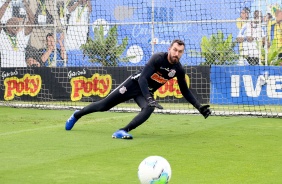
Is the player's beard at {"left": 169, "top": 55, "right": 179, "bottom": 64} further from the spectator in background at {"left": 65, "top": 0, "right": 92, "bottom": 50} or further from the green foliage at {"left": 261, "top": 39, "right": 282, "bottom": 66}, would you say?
the green foliage at {"left": 261, "top": 39, "right": 282, "bottom": 66}

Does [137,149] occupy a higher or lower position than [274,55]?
higher

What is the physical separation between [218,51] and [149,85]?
10.3 m

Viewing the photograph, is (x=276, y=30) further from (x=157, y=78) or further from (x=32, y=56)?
(x=157, y=78)

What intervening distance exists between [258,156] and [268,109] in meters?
8.02

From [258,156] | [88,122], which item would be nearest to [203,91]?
[88,122]

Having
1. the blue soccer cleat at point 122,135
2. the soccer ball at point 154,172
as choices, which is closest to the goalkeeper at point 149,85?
the blue soccer cleat at point 122,135

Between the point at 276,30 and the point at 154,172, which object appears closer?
the point at 154,172

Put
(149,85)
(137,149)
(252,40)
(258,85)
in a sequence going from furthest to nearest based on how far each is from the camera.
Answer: (252,40) < (258,85) < (149,85) < (137,149)

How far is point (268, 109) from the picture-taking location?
16.9m

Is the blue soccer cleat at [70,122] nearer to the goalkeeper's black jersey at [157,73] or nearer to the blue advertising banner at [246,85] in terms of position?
the goalkeeper's black jersey at [157,73]

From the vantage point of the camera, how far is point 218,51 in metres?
21.2

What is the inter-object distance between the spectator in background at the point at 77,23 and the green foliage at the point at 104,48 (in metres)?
0.37

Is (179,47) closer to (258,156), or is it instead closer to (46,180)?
(258,156)

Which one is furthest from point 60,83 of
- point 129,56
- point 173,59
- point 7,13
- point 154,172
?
point 154,172
